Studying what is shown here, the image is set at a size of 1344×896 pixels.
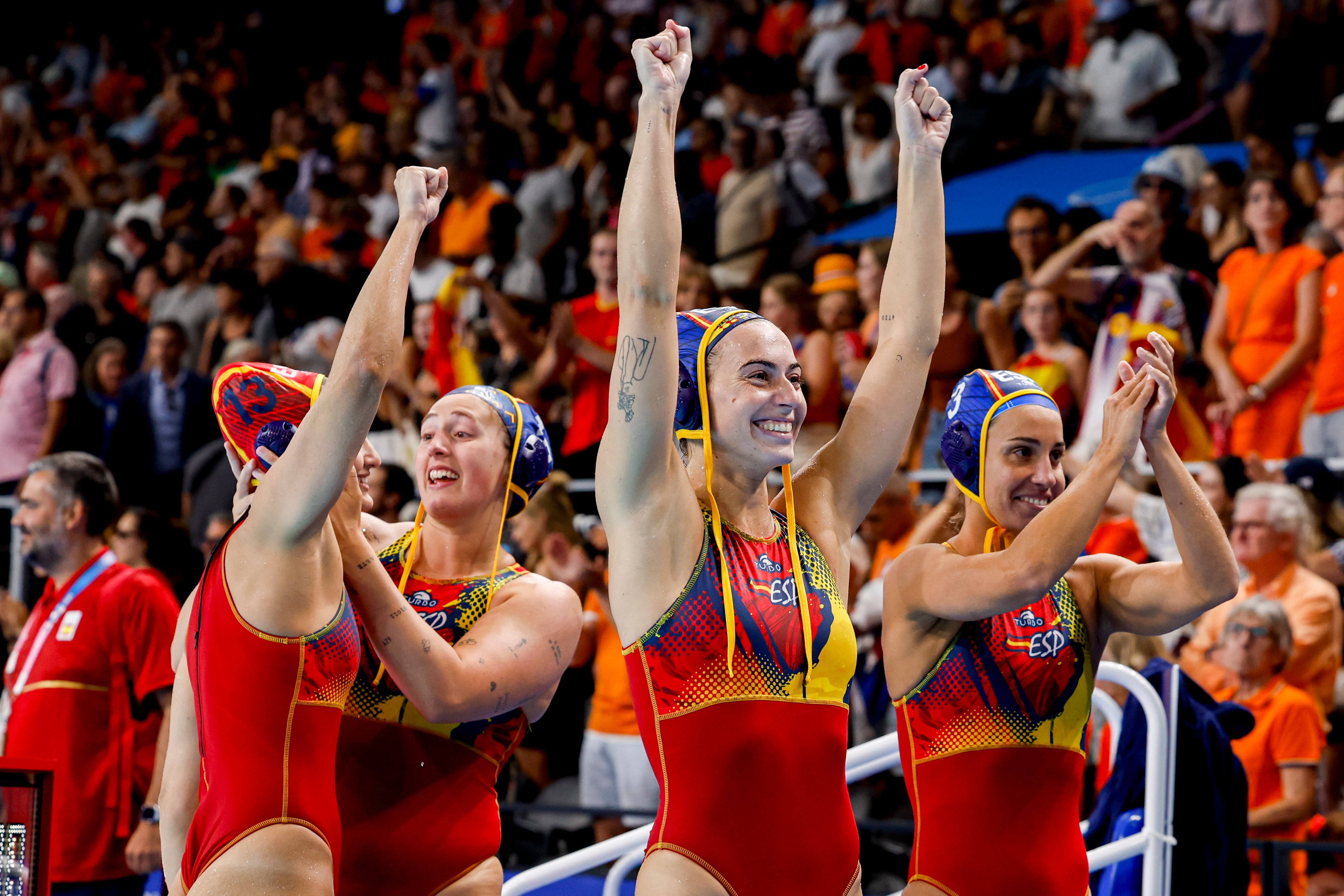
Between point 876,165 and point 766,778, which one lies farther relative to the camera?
point 876,165

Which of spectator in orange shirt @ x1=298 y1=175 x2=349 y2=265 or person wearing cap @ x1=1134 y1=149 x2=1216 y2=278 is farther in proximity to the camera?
spectator in orange shirt @ x1=298 y1=175 x2=349 y2=265

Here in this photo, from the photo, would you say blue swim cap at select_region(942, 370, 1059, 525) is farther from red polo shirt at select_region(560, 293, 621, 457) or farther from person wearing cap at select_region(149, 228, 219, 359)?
person wearing cap at select_region(149, 228, 219, 359)

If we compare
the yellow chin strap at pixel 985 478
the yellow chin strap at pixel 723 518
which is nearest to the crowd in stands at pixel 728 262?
the yellow chin strap at pixel 985 478

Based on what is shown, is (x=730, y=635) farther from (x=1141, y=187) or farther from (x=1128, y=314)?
(x=1141, y=187)

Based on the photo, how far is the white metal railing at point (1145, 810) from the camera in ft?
13.0

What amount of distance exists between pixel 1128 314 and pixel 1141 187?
0.85 metres

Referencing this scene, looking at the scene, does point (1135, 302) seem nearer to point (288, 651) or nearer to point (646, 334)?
point (646, 334)

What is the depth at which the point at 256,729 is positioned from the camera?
2.89 m

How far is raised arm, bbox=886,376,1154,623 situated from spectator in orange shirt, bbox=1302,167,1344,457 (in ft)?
13.3

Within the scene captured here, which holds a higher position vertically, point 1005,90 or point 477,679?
point 1005,90

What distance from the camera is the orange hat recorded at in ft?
27.5

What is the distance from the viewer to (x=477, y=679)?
322cm

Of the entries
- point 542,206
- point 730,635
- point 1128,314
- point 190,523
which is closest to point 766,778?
point 730,635

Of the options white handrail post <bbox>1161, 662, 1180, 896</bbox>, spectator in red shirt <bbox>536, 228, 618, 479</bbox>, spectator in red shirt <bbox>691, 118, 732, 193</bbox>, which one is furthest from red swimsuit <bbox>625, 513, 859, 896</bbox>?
spectator in red shirt <bbox>691, 118, 732, 193</bbox>
